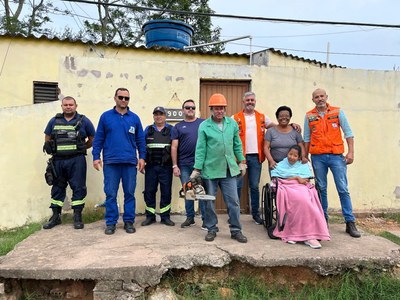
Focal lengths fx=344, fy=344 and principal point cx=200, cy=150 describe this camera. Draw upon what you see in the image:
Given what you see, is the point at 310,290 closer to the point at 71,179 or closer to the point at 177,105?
the point at 71,179

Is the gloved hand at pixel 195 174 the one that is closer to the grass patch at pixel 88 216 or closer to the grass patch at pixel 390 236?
the grass patch at pixel 88 216

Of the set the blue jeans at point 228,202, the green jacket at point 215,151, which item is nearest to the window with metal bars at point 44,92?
the green jacket at point 215,151

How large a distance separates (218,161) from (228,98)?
220 centimetres

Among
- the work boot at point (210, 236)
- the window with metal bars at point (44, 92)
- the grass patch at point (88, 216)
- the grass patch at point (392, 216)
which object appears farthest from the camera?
the window with metal bars at point (44, 92)

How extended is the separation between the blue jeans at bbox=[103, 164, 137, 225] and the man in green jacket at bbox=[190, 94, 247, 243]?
969mm

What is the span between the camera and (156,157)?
16.2 ft

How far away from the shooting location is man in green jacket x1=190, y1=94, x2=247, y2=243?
13.9 feet

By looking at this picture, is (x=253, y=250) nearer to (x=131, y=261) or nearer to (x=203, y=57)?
(x=131, y=261)

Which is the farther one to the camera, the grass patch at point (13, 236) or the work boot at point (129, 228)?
the work boot at point (129, 228)

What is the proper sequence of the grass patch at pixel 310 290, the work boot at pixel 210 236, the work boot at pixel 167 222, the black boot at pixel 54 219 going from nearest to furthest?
1. the grass patch at pixel 310 290
2. the work boot at pixel 210 236
3. the black boot at pixel 54 219
4. the work boot at pixel 167 222

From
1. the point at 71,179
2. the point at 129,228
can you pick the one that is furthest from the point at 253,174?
the point at 71,179

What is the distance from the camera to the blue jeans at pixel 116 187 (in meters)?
4.59

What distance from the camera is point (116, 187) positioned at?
4.64 m

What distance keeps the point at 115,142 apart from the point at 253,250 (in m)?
2.22
